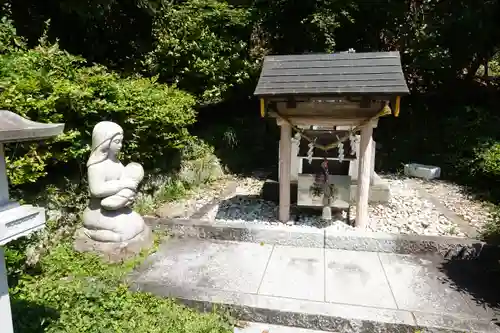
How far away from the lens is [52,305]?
351 cm

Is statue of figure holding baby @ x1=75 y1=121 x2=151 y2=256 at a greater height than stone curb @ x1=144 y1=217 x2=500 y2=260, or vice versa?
statue of figure holding baby @ x1=75 y1=121 x2=151 y2=256

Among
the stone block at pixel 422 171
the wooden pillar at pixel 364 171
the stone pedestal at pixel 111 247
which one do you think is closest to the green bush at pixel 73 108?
the stone pedestal at pixel 111 247

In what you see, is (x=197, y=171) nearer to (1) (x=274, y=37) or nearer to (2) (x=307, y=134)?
(2) (x=307, y=134)

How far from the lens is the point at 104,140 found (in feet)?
15.1

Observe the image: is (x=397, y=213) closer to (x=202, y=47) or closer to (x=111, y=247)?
(x=111, y=247)

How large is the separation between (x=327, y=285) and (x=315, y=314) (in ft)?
2.25

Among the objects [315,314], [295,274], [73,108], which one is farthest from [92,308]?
[73,108]

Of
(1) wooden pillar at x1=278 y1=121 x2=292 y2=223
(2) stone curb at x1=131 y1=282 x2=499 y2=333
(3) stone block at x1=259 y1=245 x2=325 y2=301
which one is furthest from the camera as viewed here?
(1) wooden pillar at x1=278 y1=121 x2=292 y2=223

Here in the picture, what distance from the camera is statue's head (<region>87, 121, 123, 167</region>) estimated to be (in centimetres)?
462

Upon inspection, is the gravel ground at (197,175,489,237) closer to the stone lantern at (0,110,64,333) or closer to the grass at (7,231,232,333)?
the grass at (7,231,232,333)

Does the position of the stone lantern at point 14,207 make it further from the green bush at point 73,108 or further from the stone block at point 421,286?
the stone block at point 421,286

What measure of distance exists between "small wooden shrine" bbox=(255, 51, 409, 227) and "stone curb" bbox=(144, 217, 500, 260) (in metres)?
0.54

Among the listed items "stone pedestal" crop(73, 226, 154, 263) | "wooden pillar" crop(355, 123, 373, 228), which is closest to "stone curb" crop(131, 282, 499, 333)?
"stone pedestal" crop(73, 226, 154, 263)

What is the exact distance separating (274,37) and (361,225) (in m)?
7.16
